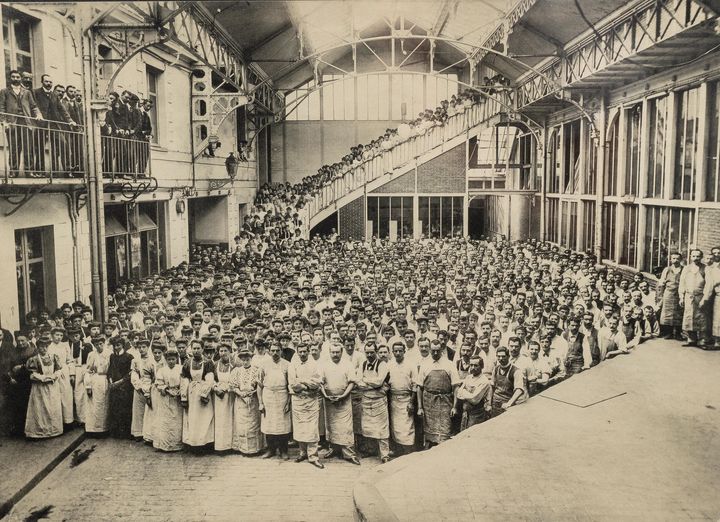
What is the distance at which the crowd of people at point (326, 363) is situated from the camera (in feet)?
29.6

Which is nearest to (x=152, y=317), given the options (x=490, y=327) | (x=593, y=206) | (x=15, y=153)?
(x=15, y=153)

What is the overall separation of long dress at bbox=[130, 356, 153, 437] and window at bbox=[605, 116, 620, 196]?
12.5 metres

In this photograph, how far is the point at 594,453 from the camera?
736cm

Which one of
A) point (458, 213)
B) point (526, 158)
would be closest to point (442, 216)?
point (458, 213)

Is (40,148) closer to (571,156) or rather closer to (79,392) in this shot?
(79,392)

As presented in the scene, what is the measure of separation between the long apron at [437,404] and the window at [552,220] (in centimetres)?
1324

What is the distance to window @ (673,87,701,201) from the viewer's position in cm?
1255

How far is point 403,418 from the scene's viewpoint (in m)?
9.19

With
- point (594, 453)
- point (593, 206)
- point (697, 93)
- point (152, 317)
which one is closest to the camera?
point (594, 453)

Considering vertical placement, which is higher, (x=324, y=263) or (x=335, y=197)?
(x=335, y=197)

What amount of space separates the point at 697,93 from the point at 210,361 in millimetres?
10520

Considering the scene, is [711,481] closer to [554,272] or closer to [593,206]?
[554,272]

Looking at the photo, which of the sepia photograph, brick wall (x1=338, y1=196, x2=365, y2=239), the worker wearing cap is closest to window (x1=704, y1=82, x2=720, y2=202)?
the sepia photograph

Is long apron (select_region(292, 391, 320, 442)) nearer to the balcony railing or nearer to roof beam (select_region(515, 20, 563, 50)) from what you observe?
the balcony railing
